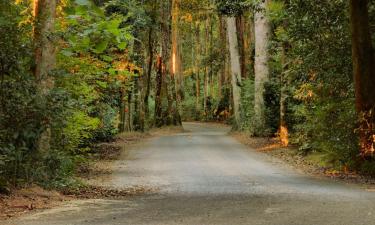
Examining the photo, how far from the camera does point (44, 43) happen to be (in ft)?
39.8

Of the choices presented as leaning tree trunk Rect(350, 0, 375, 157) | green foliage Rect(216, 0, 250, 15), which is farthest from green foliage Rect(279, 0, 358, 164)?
green foliage Rect(216, 0, 250, 15)

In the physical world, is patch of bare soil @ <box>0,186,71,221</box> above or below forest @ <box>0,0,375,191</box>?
below

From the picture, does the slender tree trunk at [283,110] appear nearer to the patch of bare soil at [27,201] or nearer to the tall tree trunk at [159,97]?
the patch of bare soil at [27,201]

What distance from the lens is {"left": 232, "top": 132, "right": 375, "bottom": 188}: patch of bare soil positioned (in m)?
15.0

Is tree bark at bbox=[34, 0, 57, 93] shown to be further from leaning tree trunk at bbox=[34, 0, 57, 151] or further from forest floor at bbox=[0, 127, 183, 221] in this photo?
forest floor at bbox=[0, 127, 183, 221]

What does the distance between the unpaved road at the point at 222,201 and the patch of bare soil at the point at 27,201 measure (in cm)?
40

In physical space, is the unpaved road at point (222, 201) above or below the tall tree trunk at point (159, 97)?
below

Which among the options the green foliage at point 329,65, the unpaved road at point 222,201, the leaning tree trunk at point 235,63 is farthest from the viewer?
the leaning tree trunk at point 235,63

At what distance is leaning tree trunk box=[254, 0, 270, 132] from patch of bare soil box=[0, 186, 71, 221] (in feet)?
65.3

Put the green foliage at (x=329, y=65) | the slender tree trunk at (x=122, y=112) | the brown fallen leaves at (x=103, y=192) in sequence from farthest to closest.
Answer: the slender tree trunk at (x=122, y=112)
the green foliage at (x=329, y=65)
the brown fallen leaves at (x=103, y=192)

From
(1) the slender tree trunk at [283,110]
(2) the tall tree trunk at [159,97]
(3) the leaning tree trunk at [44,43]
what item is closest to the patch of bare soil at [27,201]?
(3) the leaning tree trunk at [44,43]

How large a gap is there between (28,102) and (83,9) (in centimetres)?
357

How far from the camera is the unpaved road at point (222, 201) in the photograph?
845 cm

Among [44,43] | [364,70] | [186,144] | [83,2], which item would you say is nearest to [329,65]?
[364,70]
